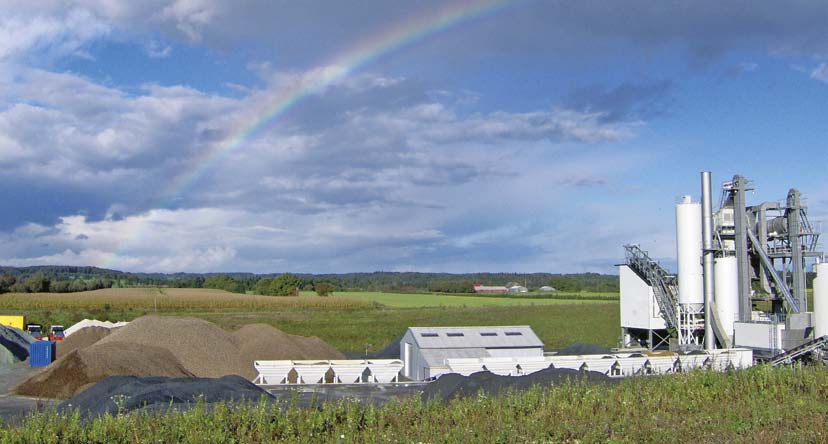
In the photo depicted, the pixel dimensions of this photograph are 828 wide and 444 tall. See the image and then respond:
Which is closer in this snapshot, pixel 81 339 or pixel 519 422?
pixel 519 422

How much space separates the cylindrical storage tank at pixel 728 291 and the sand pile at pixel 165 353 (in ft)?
55.3

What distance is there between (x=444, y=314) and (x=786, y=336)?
39.1 m

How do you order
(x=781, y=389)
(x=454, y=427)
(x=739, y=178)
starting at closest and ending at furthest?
(x=454, y=427) → (x=781, y=389) → (x=739, y=178)

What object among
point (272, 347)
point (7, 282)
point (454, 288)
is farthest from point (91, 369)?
point (454, 288)

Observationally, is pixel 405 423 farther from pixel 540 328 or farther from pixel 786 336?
pixel 540 328

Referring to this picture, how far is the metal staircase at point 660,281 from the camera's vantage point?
3531cm

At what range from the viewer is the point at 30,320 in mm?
55156

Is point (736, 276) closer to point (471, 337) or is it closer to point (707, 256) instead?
point (707, 256)

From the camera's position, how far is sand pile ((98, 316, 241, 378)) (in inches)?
1074

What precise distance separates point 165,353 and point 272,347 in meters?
5.34

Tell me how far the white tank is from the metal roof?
9.00 meters

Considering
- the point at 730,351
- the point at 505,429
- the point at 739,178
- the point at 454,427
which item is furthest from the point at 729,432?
the point at 739,178

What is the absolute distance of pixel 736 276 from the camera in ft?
106

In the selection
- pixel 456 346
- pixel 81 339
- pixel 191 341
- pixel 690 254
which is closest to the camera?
pixel 456 346
